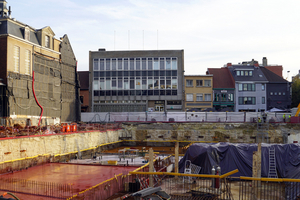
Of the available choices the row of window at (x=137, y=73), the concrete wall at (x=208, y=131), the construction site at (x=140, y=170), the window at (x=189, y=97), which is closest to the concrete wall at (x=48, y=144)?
the construction site at (x=140, y=170)

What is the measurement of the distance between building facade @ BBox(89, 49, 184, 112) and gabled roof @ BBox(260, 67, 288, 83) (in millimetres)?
18897

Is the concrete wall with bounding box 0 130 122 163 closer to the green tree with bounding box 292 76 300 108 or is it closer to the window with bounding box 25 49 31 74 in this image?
the window with bounding box 25 49 31 74

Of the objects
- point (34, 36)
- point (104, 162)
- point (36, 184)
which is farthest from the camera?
point (34, 36)

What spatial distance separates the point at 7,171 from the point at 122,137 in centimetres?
2495

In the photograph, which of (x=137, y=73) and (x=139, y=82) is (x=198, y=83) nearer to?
(x=139, y=82)

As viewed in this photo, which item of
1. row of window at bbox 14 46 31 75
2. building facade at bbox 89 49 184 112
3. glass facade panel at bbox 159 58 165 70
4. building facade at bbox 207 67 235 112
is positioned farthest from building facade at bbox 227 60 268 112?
row of window at bbox 14 46 31 75

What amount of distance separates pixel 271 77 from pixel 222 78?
33.8 ft

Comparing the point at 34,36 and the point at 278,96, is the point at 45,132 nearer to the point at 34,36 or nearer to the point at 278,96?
the point at 34,36

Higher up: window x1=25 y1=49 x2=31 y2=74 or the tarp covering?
window x1=25 y1=49 x2=31 y2=74

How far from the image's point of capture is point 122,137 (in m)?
44.2

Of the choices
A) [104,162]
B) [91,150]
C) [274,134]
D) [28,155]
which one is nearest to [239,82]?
[274,134]

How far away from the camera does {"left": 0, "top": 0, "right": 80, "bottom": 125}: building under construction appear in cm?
3262

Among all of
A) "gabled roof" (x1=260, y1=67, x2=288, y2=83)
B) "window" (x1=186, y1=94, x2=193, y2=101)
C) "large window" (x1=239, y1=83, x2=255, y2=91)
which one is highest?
"gabled roof" (x1=260, y1=67, x2=288, y2=83)

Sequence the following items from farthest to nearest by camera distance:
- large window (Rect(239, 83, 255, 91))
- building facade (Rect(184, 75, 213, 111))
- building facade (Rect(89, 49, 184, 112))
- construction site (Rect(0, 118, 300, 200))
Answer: large window (Rect(239, 83, 255, 91)), building facade (Rect(184, 75, 213, 111)), building facade (Rect(89, 49, 184, 112)), construction site (Rect(0, 118, 300, 200))
